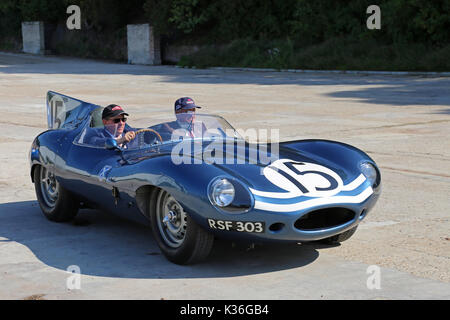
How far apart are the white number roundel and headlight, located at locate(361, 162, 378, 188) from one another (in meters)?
0.35

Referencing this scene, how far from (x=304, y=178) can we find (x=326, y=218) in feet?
1.28

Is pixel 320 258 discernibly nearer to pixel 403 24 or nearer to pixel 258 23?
pixel 403 24

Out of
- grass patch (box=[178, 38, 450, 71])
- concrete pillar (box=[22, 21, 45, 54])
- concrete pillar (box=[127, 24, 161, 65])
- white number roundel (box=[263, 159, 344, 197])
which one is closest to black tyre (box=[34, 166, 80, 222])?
white number roundel (box=[263, 159, 344, 197])

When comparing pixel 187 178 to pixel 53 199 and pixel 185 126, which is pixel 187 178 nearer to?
pixel 185 126

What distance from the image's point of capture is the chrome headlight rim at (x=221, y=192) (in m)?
5.68

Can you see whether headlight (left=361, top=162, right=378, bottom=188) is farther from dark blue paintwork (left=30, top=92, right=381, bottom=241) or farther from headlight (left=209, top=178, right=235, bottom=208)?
headlight (left=209, top=178, right=235, bottom=208)

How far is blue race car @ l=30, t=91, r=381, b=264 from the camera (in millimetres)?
5703

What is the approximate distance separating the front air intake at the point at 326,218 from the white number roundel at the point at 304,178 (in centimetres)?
21

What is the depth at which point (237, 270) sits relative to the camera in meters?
5.93

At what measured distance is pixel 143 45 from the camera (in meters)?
47.2

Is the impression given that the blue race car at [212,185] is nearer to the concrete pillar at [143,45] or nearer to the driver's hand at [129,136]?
the driver's hand at [129,136]

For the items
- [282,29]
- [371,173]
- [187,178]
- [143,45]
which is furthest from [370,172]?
[143,45]

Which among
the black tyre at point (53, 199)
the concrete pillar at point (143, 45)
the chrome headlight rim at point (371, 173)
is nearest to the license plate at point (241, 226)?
the chrome headlight rim at point (371, 173)
